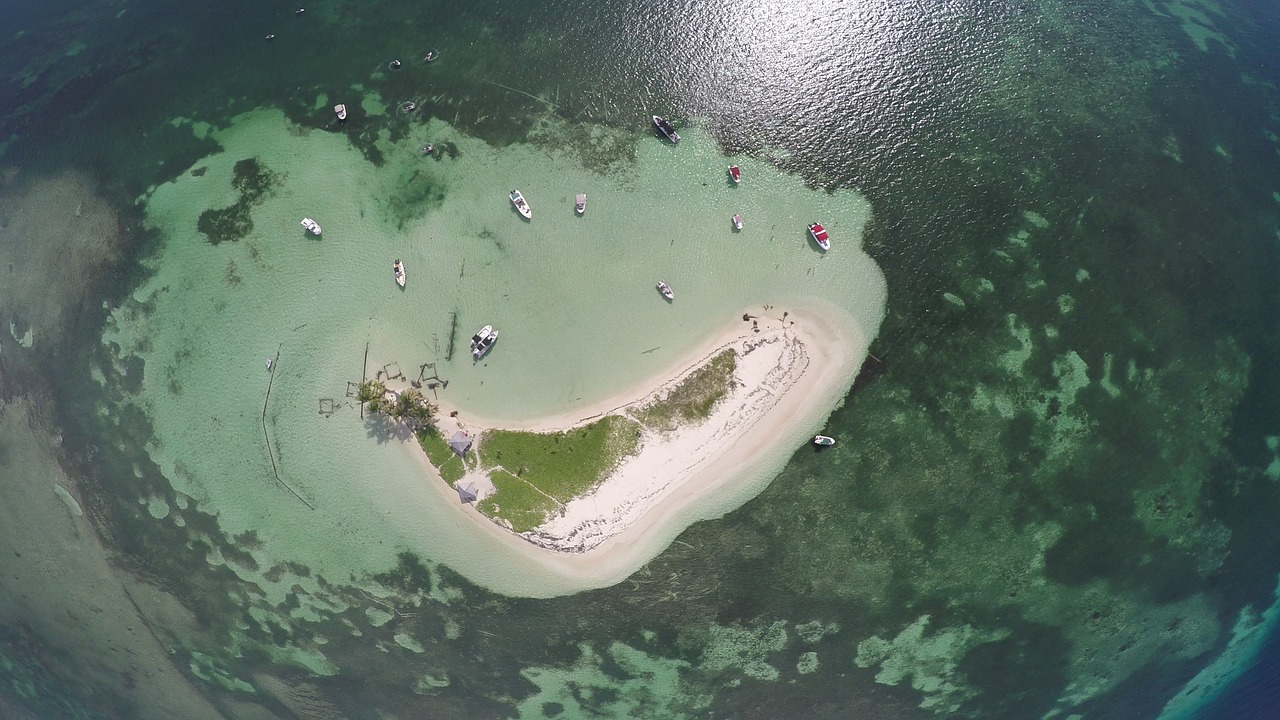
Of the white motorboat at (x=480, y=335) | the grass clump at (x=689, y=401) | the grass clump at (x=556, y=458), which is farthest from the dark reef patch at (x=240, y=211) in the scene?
the grass clump at (x=689, y=401)

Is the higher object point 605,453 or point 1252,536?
point 605,453

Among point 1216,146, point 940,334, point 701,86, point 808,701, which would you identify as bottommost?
point 808,701

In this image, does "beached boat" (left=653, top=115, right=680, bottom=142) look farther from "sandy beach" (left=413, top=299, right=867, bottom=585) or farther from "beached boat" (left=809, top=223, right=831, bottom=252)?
"sandy beach" (left=413, top=299, right=867, bottom=585)

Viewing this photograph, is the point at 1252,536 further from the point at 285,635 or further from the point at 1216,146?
the point at 285,635

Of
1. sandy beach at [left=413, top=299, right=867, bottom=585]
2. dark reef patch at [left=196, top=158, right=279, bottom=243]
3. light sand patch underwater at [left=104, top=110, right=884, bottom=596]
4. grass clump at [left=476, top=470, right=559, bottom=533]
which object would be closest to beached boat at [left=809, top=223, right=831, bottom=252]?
light sand patch underwater at [left=104, top=110, right=884, bottom=596]

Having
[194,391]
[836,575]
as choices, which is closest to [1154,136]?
[836,575]
